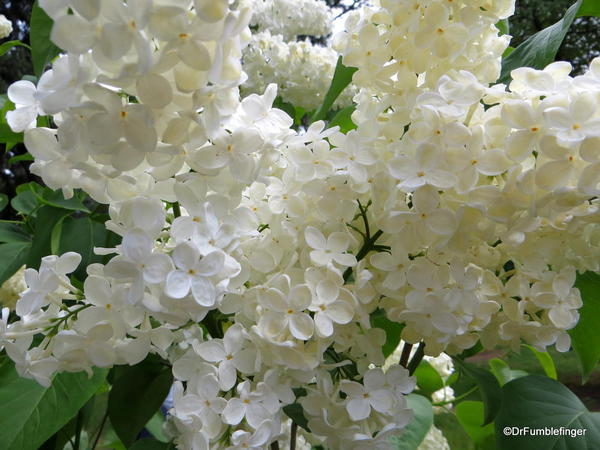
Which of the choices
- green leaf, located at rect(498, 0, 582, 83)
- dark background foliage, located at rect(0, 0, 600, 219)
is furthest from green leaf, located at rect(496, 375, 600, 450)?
dark background foliage, located at rect(0, 0, 600, 219)

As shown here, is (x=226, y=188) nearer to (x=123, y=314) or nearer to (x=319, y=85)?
(x=123, y=314)

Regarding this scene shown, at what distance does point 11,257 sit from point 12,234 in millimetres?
99

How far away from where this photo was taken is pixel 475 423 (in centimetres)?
59

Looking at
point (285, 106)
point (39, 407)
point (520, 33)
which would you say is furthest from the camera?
point (520, 33)

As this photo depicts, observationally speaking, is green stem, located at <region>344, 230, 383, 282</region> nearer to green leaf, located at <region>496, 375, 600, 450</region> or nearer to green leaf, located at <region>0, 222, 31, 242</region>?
green leaf, located at <region>496, 375, 600, 450</region>

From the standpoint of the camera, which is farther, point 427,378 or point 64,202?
point 427,378

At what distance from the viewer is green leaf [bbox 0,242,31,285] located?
618mm

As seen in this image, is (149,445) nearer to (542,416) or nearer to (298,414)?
(298,414)

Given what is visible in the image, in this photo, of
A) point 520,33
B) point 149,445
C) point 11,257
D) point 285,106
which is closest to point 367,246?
point 149,445

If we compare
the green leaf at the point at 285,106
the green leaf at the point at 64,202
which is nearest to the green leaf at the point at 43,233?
the green leaf at the point at 64,202

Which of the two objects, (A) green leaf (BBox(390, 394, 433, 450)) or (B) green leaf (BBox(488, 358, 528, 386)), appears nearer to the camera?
(A) green leaf (BBox(390, 394, 433, 450))

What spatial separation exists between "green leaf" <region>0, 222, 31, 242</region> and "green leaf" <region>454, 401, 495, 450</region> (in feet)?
1.79

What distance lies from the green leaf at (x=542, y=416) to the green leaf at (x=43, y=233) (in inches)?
17.0

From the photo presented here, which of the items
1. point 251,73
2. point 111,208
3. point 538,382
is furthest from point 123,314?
point 251,73
